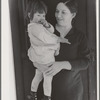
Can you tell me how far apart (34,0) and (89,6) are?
177 millimetres

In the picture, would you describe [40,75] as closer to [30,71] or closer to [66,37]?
[30,71]

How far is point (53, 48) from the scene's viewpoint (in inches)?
35.3

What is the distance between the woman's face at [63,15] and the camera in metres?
0.88

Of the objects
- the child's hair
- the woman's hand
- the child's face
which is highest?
the child's hair

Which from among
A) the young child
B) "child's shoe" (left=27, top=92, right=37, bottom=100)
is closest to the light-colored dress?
the young child

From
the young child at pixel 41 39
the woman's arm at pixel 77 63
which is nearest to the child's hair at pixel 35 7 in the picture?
the young child at pixel 41 39

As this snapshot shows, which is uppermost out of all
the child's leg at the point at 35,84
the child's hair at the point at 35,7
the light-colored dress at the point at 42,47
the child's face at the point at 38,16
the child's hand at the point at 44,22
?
the child's hair at the point at 35,7

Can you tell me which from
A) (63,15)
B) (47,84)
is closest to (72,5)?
(63,15)

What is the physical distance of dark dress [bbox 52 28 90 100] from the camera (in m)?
0.89

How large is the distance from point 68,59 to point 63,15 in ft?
0.47

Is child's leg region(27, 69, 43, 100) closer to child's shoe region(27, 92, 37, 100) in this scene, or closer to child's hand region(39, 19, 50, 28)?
child's shoe region(27, 92, 37, 100)

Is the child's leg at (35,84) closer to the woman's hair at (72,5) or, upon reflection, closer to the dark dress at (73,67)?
the dark dress at (73,67)

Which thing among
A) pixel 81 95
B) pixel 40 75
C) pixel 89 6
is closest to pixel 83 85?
pixel 81 95

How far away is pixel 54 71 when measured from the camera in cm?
91
